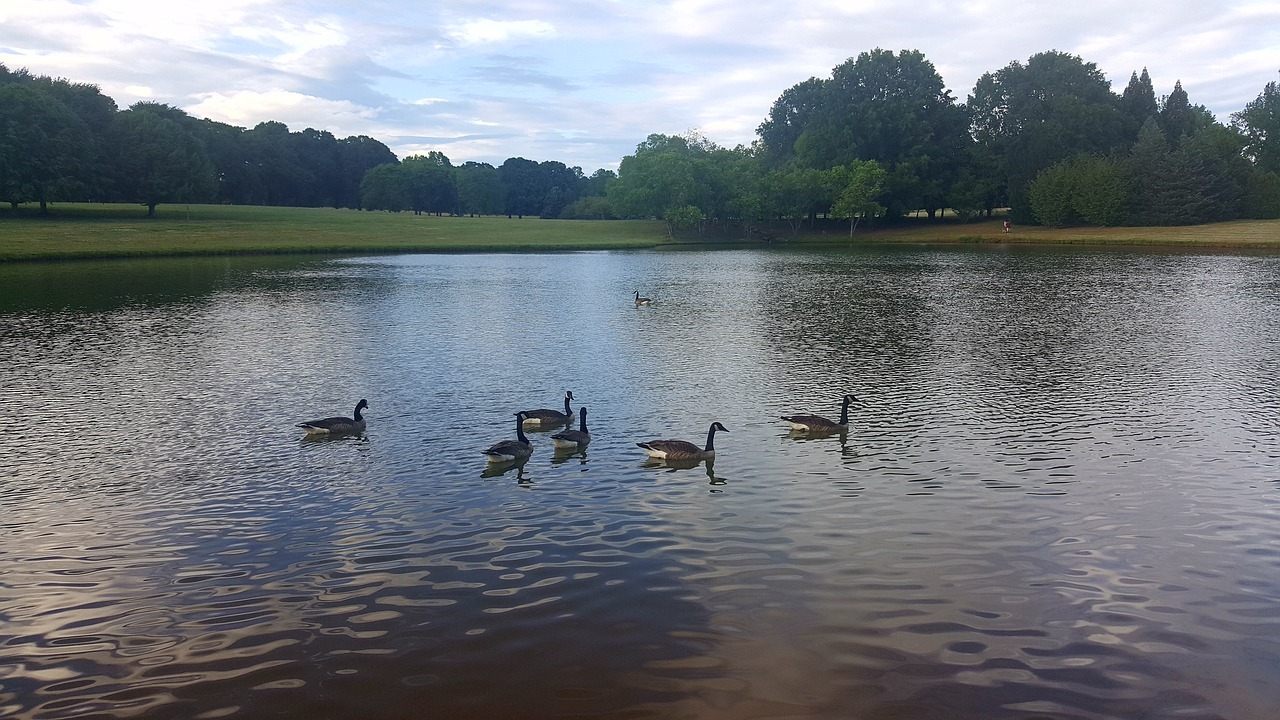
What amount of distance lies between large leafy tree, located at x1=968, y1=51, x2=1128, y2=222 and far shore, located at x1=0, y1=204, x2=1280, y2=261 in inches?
401

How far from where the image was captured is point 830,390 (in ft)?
77.8

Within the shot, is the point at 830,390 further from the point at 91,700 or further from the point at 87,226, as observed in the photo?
the point at 87,226

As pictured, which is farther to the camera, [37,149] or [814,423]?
[37,149]

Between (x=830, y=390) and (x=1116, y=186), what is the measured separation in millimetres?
102408

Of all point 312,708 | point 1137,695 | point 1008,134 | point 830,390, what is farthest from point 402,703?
point 1008,134

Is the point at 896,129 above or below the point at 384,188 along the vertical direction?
above

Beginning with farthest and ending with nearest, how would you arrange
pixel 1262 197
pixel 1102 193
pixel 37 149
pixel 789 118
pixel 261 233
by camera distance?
pixel 789 118
pixel 1262 197
pixel 1102 193
pixel 37 149
pixel 261 233

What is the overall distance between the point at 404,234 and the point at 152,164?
37894 millimetres

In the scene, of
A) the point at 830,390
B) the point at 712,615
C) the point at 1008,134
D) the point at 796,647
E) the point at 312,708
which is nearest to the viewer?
the point at 312,708

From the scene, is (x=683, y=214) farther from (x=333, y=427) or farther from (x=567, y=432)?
(x=333, y=427)

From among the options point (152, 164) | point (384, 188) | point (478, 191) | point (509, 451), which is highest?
point (478, 191)

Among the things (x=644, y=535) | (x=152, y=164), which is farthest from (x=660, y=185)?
(x=644, y=535)

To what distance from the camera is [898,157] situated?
129625 mm

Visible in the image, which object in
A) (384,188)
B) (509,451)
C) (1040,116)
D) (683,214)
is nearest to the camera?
(509,451)
